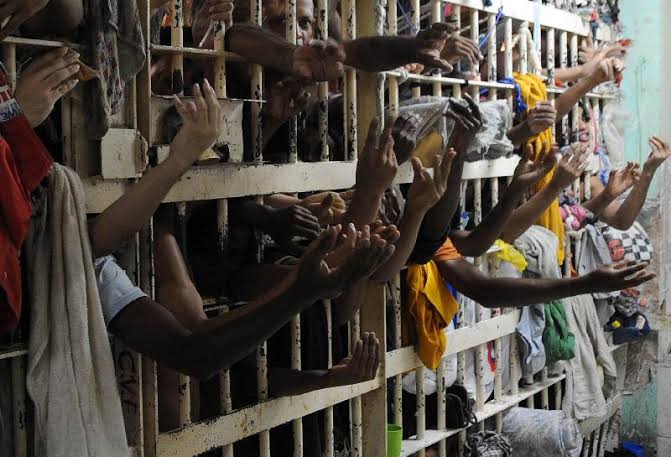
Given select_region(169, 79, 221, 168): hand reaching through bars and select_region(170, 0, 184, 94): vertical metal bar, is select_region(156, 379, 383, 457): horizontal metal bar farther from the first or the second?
select_region(170, 0, 184, 94): vertical metal bar

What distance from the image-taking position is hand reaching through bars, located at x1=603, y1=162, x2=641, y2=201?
4152 mm

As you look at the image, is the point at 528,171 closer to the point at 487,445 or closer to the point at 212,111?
the point at 487,445

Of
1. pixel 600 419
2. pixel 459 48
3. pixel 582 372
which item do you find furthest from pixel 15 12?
pixel 600 419

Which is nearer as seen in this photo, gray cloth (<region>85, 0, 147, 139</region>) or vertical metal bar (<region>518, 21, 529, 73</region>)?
gray cloth (<region>85, 0, 147, 139</region>)

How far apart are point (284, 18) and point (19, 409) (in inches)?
53.0

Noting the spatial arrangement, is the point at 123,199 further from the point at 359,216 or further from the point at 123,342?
the point at 359,216

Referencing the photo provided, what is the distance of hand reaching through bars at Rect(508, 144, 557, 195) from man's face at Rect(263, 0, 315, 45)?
0.97 m

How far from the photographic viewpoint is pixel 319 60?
2199 mm

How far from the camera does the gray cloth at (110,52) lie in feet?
6.36

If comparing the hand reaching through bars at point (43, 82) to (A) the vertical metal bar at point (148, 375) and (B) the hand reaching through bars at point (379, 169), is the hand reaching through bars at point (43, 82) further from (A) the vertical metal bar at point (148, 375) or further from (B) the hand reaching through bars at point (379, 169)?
(B) the hand reaching through bars at point (379, 169)

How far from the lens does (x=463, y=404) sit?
11.5 feet

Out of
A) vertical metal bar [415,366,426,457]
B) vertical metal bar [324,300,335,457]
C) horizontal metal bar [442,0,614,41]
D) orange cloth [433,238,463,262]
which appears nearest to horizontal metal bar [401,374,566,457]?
vertical metal bar [415,366,426,457]

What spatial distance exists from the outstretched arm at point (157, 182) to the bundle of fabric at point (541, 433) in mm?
2444

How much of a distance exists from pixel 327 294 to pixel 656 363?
12.2 ft
